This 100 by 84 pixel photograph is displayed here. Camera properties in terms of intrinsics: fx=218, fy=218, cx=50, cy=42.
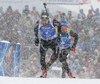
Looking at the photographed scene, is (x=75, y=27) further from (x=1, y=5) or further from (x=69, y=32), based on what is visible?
(x=1, y=5)

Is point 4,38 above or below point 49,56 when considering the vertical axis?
above

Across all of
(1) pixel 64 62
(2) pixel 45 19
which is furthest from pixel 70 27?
(2) pixel 45 19

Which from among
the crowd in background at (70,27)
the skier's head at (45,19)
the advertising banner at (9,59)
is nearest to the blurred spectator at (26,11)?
the crowd in background at (70,27)

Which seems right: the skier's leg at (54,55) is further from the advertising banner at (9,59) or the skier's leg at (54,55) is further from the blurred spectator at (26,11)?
the blurred spectator at (26,11)

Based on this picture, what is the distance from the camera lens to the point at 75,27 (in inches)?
251

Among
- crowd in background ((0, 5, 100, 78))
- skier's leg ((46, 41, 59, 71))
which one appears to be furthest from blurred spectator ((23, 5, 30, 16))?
skier's leg ((46, 41, 59, 71))

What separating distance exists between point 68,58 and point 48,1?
1.86 meters

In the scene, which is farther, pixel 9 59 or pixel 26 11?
pixel 26 11

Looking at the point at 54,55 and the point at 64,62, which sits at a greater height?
the point at 54,55

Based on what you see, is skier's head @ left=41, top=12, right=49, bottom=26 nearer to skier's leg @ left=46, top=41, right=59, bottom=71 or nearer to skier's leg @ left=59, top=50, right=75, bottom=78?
skier's leg @ left=46, top=41, right=59, bottom=71

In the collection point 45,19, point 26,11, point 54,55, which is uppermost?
point 26,11

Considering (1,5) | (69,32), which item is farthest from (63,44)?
(1,5)

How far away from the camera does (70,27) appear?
20.2 feet

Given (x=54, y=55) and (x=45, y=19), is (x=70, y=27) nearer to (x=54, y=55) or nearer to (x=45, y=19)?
(x=54, y=55)
